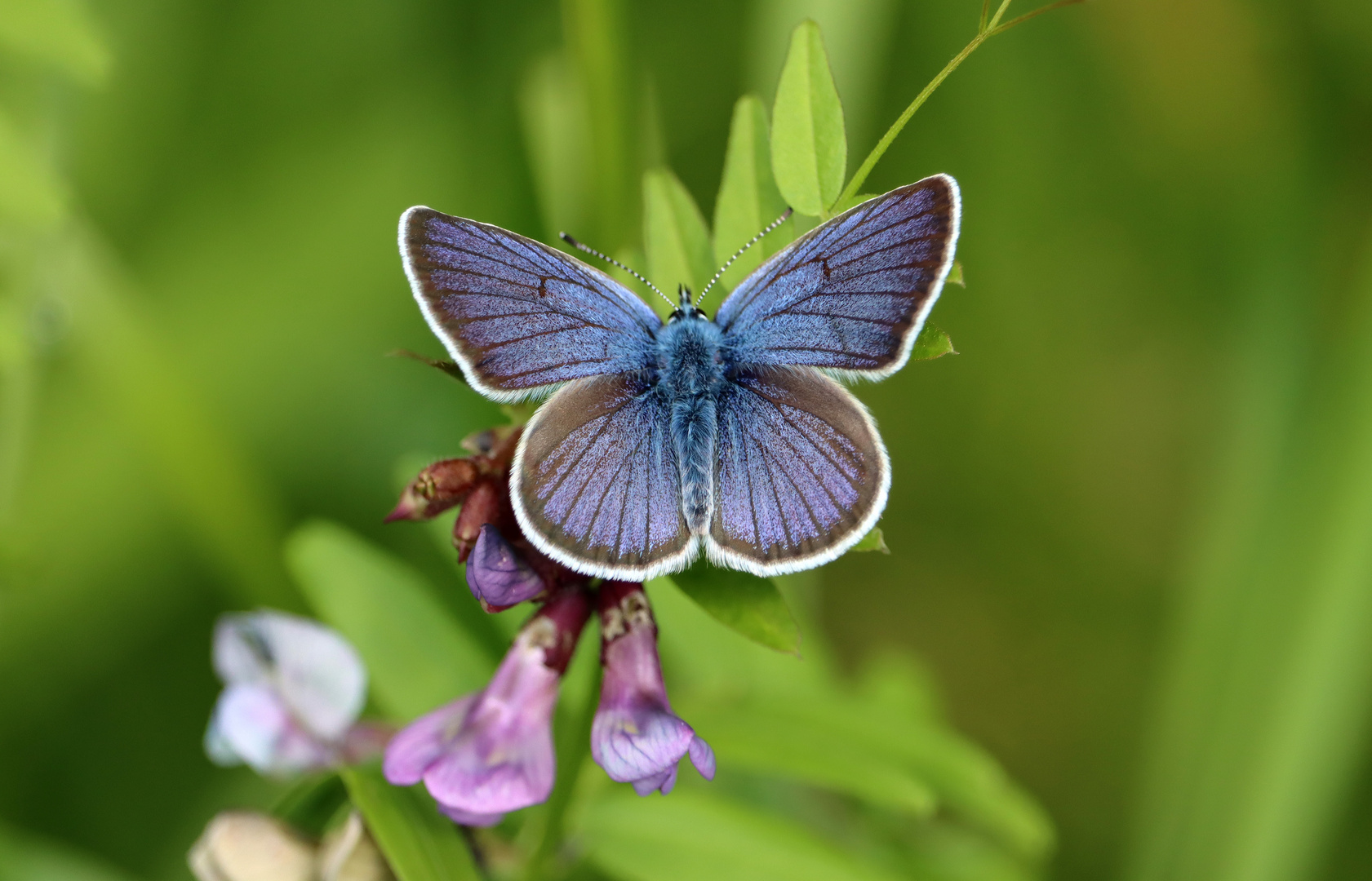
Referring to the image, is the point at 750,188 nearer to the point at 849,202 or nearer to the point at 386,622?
the point at 849,202

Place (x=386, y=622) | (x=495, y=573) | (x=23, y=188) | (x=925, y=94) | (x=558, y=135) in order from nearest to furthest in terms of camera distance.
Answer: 1. (x=925, y=94)
2. (x=495, y=573)
3. (x=23, y=188)
4. (x=386, y=622)
5. (x=558, y=135)

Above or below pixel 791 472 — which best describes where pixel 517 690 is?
below

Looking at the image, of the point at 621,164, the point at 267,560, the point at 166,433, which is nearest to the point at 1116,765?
the point at 621,164

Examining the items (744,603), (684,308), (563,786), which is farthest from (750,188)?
(563,786)

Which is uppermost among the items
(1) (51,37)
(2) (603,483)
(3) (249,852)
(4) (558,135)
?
(4) (558,135)

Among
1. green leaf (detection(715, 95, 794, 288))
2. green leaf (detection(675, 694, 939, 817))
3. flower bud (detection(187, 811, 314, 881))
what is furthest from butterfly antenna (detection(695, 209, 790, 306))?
flower bud (detection(187, 811, 314, 881))

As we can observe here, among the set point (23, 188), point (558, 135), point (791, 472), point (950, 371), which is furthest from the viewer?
point (950, 371)

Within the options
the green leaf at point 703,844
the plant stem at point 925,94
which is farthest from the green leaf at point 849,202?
the green leaf at point 703,844
